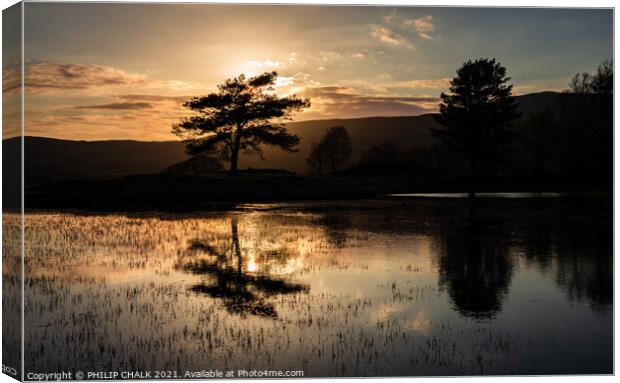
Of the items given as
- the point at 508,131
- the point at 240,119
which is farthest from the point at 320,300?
the point at 508,131

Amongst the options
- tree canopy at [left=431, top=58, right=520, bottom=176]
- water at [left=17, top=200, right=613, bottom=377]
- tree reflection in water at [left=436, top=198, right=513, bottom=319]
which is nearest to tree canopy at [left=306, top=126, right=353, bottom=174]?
tree canopy at [left=431, top=58, right=520, bottom=176]

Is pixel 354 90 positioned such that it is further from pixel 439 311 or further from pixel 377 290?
pixel 439 311

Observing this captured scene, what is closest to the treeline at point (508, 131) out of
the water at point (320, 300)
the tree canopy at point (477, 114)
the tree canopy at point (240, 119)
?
the tree canopy at point (477, 114)

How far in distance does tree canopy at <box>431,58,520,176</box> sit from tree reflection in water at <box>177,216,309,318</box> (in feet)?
160

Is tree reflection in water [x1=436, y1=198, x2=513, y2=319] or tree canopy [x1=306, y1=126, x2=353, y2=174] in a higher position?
tree canopy [x1=306, y1=126, x2=353, y2=174]

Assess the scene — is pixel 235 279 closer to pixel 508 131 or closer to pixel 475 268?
pixel 475 268

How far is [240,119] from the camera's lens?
224ft

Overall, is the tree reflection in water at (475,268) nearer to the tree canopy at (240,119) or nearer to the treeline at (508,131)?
the treeline at (508,131)

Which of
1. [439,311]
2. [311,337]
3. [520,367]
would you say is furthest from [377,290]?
[520,367]

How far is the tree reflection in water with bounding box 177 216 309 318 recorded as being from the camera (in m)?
16.8

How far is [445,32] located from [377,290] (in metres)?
8.38

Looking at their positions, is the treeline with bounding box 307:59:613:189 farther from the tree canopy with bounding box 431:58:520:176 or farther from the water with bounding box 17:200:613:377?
the water with bounding box 17:200:613:377

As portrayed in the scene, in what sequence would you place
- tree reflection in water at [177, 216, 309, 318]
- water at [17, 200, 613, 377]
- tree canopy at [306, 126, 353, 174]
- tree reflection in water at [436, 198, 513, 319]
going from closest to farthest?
water at [17, 200, 613, 377] < tree reflection in water at [177, 216, 309, 318] < tree reflection in water at [436, 198, 513, 319] < tree canopy at [306, 126, 353, 174]

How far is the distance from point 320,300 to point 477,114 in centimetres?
5861
